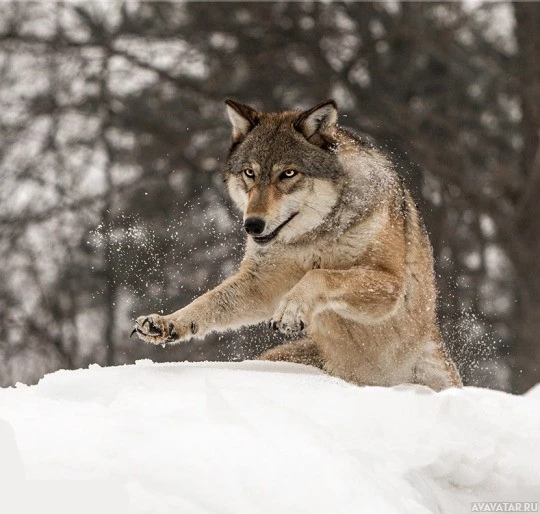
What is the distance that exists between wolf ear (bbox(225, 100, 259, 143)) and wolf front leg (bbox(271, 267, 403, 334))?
1342 millimetres

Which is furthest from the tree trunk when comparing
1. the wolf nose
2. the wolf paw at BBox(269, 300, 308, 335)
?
the wolf paw at BBox(269, 300, 308, 335)

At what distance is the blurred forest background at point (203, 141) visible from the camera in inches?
641

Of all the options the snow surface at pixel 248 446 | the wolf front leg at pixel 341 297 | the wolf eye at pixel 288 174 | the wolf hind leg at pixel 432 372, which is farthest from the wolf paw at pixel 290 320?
the wolf hind leg at pixel 432 372

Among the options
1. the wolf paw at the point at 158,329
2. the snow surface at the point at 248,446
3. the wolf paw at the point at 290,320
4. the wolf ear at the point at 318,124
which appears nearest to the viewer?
the snow surface at the point at 248,446

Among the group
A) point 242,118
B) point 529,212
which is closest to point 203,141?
point 529,212

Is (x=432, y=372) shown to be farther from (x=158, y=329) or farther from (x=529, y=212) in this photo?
(x=529, y=212)

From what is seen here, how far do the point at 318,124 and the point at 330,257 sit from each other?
0.90 metres

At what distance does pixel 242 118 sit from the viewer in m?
6.69

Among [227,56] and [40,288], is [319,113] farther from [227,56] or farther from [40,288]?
[227,56]

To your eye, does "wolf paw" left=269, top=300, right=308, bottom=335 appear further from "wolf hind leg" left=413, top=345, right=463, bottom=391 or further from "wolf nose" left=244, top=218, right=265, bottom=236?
"wolf hind leg" left=413, top=345, right=463, bottom=391

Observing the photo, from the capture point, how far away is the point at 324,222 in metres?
6.16

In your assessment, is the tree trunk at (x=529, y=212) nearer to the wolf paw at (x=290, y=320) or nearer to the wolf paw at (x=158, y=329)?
the wolf paw at (x=158, y=329)

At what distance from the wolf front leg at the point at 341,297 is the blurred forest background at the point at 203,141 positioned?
30.8ft

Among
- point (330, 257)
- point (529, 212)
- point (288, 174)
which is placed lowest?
point (529, 212)
